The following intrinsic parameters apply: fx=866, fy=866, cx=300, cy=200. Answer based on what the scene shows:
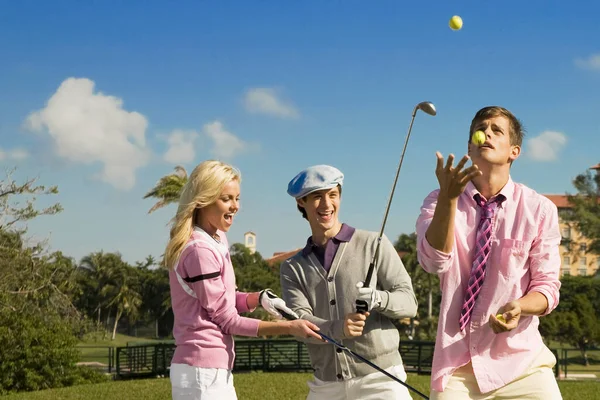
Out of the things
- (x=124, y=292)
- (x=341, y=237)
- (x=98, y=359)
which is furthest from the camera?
(x=124, y=292)

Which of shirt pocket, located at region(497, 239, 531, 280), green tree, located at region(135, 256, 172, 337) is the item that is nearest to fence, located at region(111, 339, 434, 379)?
shirt pocket, located at region(497, 239, 531, 280)

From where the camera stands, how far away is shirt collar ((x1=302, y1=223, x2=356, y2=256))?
4.59 metres

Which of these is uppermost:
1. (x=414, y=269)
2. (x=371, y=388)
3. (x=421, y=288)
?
(x=414, y=269)

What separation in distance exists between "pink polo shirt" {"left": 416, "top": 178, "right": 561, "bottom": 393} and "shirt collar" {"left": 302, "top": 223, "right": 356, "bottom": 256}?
820mm

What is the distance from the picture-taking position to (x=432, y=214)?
12.4 ft

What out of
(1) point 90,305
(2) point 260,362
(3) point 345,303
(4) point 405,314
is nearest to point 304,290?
(3) point 345,303

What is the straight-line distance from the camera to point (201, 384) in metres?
4.32

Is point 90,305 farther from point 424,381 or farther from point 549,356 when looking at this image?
point 549,356

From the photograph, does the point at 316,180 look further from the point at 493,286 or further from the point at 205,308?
the point at 493,286

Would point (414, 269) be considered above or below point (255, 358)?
above

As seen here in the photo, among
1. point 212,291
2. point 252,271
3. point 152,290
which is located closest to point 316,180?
point 212,291

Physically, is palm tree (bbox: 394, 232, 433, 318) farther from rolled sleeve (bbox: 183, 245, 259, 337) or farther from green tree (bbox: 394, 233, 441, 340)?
rolled sleeve (bbox: 183, 245, 259, 337)

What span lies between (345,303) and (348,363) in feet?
1.01

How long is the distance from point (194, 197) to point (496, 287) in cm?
166
